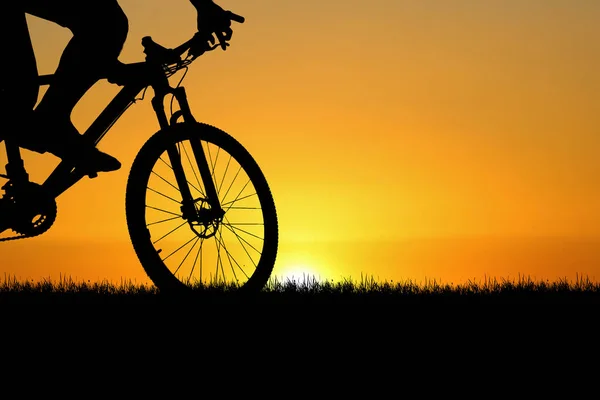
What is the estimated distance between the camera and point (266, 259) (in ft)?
21.8

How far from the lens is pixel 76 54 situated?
6090 millimetres

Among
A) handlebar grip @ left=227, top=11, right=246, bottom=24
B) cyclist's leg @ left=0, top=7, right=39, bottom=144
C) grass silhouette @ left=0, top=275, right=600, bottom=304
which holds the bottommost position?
grass silhouette @ left=0, top=275, right=600, bottom=304

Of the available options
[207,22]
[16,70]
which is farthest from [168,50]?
[16,70]

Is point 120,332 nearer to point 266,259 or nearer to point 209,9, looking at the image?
point 266,259

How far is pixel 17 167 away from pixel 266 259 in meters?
1.91

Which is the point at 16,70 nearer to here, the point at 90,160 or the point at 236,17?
the point at 90,160

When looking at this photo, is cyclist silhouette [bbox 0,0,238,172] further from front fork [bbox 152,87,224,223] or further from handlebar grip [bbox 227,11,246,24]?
handlebar grip [bbox 227,11,246,24]

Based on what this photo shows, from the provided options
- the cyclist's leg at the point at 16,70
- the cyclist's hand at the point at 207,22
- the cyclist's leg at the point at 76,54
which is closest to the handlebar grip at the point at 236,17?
the cyclist's hand at the point at 207,22

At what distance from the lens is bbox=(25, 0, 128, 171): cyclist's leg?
6000 mm

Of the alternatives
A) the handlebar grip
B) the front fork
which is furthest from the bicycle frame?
the handlebar grip

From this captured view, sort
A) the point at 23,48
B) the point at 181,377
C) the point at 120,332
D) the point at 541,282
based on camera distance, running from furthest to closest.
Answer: the point at 541,282
the point at 23,48
the point at 120,332
the point at 181,377

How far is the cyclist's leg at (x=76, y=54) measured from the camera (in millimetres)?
6000

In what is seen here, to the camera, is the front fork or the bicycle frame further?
the front fork

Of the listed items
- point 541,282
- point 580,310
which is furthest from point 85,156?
point 541,282
